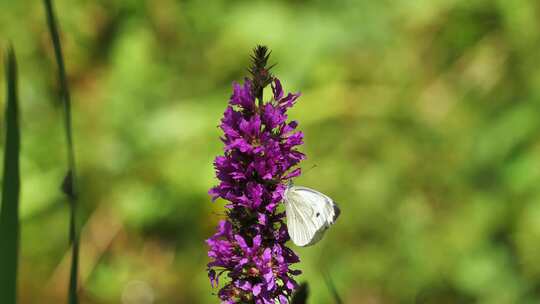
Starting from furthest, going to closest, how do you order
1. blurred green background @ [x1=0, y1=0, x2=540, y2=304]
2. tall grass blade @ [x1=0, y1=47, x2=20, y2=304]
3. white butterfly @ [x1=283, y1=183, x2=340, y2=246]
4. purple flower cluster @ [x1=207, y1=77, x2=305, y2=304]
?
blurred green background @ [x1=0, y1=0, x2=540, y2=304] → white butterfly @ [x1=283, y1=183, x2=340, y2=246] → purple flower cluster @ [x1=207, y1=77, x2=305, y2=304] → tall grass blade @ [x1=0, y1=47, x2=20, y2=304]

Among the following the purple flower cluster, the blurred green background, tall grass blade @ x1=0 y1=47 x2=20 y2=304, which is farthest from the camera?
the blurred green background

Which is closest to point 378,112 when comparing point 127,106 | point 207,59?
point 207,59

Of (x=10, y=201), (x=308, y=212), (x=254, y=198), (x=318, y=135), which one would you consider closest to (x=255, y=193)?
(x=254, y=198)

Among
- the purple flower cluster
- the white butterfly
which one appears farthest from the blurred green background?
the purple flower cluster

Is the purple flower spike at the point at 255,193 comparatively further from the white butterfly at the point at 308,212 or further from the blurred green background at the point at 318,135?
the blurred green background at the point at 318,135

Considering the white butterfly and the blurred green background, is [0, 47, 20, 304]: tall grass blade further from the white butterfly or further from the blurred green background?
the blurred green background

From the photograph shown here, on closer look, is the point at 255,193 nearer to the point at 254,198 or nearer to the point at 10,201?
the point at 254,198

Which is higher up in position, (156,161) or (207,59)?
(207,59)

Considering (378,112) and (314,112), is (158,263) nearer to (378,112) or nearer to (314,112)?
(314,112)
